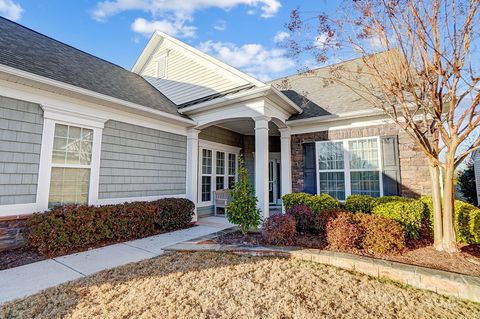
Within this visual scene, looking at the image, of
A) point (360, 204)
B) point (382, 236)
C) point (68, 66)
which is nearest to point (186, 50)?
point (68, 66)

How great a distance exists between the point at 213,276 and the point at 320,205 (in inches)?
127

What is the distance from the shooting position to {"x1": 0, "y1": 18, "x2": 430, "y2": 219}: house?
179 inches

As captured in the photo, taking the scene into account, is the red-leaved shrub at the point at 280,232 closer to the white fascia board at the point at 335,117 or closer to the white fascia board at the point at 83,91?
the white fascia board at the point at 335,117

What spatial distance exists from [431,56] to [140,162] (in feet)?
21.3

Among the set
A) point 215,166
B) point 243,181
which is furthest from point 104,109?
point 215,166

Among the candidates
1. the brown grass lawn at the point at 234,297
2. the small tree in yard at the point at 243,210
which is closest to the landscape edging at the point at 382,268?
the brown grass lawn at the point at 234,297

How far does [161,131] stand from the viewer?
23.1 ft

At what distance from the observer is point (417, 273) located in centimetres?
312

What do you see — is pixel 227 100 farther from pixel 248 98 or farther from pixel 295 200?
pixel 295 200

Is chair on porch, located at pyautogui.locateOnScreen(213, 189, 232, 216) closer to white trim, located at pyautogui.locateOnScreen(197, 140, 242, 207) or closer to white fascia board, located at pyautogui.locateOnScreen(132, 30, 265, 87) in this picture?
white trim, located at pyautogui.locateOnScreen(197, 140, 242, 207)

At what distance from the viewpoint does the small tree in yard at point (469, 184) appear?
9.40 m

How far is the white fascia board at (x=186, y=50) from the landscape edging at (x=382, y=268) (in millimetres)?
3995

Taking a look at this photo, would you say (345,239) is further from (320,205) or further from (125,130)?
(125,130)

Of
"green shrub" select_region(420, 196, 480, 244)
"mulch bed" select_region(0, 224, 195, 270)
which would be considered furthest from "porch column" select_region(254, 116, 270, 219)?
"mulch bed" select_region(0, 224, 195, 270)
